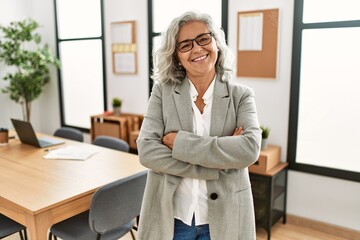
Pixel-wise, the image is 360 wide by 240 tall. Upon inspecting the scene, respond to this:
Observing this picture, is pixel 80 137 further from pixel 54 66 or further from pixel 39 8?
pixel 39 8

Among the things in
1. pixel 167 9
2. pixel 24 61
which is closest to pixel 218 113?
pixel 167 9

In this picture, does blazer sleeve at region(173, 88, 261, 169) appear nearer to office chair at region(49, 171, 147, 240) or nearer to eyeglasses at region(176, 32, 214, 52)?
eyeglasses at region(176, 32, 214, 52)

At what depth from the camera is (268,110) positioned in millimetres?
3311

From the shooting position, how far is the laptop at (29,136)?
2949mm

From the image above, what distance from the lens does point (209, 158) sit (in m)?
1.42

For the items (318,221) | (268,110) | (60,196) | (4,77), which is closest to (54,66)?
(4,77)

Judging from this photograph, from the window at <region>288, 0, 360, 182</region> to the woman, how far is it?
5.63 ft

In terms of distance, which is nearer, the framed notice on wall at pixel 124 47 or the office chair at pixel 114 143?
the office chair at pixel 114 143

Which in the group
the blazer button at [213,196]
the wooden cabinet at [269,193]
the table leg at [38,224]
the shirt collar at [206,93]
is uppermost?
the shirt collar at [206,93]

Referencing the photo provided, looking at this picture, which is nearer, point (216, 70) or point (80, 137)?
point (216, 70)

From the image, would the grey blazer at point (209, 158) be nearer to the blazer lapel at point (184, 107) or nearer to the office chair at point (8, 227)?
the blazer lapel at point (184, 107)

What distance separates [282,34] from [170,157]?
6.84 feet

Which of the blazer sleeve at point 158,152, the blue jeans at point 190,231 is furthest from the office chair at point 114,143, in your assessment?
the blue jeans at point 190,231

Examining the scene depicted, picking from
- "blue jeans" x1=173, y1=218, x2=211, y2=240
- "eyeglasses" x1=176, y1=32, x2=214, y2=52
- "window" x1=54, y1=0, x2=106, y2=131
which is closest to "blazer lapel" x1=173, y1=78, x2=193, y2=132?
"eyeglasses" x1=176, y1=32, x2=214, y2=52
